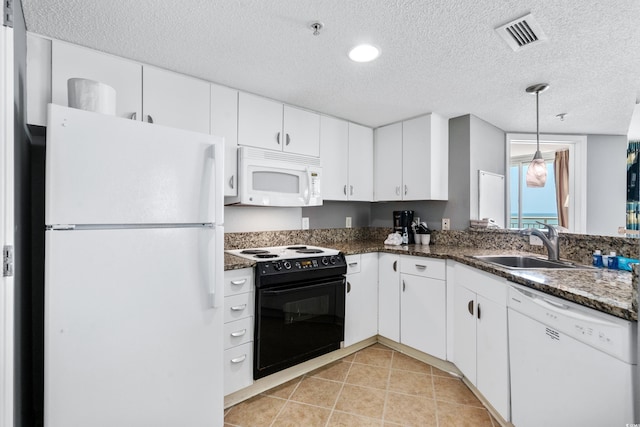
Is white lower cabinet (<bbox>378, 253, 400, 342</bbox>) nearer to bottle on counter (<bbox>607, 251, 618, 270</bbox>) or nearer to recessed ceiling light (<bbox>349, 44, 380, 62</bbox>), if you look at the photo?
bottle on counter (<bbox>607, 251, 618, 270</bbox>)

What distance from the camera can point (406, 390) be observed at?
79.9 inches

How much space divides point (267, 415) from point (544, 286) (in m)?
1.63

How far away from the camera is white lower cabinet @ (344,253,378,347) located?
244cm

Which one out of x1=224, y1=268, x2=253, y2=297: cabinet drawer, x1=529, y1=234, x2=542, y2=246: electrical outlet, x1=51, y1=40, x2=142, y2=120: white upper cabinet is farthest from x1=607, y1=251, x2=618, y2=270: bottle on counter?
x1=51, y1=40, x2=142, y2=120: white upper cabinet

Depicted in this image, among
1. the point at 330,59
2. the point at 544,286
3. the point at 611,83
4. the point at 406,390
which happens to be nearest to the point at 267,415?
the point at 406,390

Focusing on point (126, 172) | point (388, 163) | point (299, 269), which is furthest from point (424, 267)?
point (126, 172)

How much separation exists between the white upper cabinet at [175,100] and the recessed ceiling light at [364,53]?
40.9 inches

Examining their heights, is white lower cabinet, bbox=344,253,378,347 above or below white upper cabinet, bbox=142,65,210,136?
below

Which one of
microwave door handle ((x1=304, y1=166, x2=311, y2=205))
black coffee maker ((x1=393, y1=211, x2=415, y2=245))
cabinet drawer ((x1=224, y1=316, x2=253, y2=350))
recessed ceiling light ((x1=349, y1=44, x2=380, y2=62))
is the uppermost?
recessed ceiling light ((x1=349, y1=44, x2=380, y2=62))

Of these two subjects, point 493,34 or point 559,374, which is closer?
point 559,374

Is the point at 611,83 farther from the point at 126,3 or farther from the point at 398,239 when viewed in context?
the point at 126,3

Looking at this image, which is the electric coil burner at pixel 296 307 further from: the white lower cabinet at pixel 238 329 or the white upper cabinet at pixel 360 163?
the white upper cabinet at pixel 360 163

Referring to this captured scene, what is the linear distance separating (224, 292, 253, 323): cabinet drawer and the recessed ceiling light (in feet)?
5.16

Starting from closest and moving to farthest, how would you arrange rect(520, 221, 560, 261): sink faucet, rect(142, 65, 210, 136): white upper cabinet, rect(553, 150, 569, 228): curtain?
rect(142, 65, 210, 136): white upper cabinet
rect(520, 221, 560, 261): sink faucet
rect(553, 150, 569, 228): curtain
